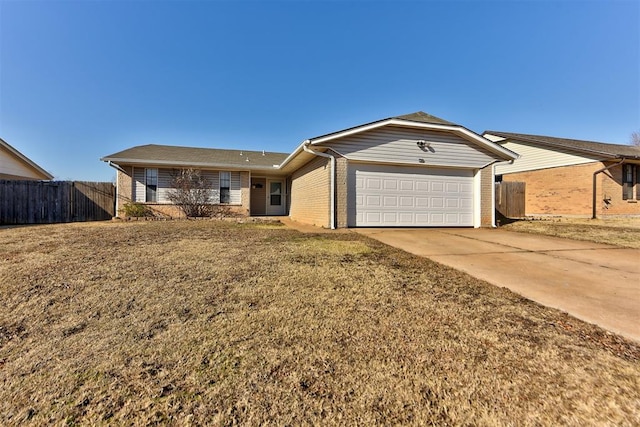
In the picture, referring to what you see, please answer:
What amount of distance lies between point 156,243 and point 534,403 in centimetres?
653

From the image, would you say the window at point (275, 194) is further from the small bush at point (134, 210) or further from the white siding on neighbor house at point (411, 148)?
the white siding on neighbor house at point (411, 148)

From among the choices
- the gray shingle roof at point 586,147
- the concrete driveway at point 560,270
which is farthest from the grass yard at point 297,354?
the gray shingle roof at point 586,147

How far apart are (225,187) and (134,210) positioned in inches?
162

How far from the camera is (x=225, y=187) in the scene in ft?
47.3

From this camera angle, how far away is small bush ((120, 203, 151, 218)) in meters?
12.6

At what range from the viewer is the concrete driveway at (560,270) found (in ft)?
9.12

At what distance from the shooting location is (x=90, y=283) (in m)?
3.42

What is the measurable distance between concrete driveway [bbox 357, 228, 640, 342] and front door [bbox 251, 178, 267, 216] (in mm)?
10450

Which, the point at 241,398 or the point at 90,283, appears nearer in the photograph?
the point at 241,398

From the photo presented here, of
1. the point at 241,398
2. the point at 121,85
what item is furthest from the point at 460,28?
the point at 121,85

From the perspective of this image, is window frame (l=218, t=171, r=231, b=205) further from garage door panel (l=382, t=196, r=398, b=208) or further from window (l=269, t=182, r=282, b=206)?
garage door panel (l=382, t=196, r=398, b=208)

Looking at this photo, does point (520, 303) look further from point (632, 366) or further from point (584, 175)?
point (584, 175)

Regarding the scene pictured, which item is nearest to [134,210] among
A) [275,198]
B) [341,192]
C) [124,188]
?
[124,188]

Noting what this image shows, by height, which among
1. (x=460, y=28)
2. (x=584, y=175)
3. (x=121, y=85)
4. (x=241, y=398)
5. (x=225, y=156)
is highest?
(x=460, y=28)
